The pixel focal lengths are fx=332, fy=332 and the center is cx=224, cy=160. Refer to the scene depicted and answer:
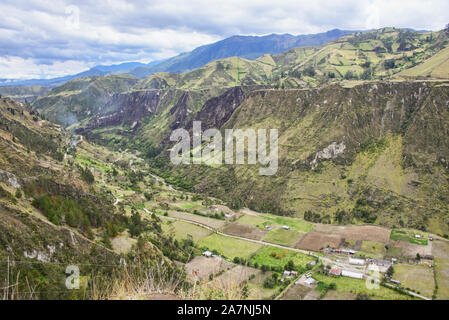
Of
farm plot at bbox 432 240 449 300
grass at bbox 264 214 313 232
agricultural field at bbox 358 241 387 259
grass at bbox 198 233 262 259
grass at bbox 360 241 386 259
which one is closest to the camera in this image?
farm plot at bbox 432 240 449 300

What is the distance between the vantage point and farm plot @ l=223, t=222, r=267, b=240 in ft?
242

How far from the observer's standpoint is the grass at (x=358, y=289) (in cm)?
4647

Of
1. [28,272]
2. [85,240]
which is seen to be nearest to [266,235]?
[85,240]

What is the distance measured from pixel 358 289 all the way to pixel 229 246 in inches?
1075

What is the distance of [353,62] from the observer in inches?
7480

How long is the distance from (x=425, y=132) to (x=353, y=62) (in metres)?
114

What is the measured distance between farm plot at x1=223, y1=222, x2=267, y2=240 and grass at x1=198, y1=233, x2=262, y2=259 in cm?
293

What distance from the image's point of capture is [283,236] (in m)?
72.7

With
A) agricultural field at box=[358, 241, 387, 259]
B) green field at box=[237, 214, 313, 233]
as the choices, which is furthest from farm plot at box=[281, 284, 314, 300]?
green field at box=[237, 214, 313, 233]

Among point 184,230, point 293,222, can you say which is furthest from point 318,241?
point 184,230

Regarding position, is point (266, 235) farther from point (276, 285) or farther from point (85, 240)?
point (85, 240)

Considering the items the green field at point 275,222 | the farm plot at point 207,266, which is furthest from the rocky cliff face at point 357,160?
the farm plot at point 207,266

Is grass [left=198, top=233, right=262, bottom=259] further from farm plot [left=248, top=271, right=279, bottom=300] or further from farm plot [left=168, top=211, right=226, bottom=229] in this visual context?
farm plot [left=248, top=271, right=279, bottom=300]

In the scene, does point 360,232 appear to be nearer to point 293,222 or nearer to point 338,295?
point 293,222
